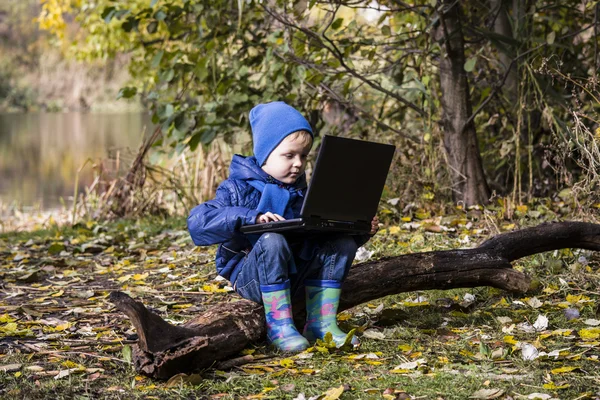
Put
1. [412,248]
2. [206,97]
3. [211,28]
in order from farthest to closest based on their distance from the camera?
[206,97], [211,28], [412,248]

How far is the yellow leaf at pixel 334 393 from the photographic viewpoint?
2625 mm

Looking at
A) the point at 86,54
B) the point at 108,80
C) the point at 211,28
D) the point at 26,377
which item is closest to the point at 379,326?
the point at 26,377

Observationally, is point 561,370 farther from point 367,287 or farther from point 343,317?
point 343,317

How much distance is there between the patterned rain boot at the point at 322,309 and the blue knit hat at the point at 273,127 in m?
0.58

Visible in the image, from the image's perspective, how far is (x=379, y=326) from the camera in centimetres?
363

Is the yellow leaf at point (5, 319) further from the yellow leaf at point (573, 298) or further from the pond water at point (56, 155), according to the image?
the pond water at point (56, 155)

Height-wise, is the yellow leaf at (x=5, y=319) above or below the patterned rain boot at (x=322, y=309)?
below

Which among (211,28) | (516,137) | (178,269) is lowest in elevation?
(178,269)

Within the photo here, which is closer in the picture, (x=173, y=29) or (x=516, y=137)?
(x=516, y=137)

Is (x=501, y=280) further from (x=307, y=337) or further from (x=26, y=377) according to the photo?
(x=26, y=377)

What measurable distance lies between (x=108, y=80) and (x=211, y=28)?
35.7 metres

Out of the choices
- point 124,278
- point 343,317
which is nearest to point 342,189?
point 343,317

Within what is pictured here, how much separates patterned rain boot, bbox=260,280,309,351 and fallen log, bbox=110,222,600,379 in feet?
0.22

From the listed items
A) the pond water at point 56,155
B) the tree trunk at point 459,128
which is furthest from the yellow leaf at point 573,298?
the pond water at point 56,155
